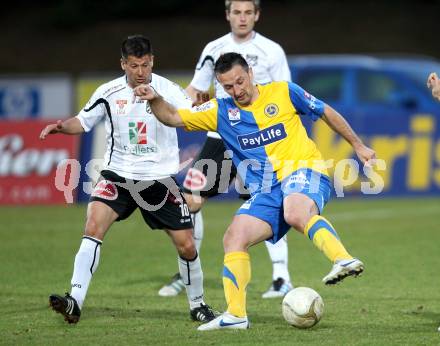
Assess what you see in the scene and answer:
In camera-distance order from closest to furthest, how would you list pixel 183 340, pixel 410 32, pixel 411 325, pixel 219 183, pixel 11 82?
pixel 183 340 < pixel 411 325 < pixel 219 183 < pixel 11 82 < pixel 410 32

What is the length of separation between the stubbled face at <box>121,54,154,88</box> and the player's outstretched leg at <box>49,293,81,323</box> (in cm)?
166

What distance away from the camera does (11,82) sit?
2423 centimetres

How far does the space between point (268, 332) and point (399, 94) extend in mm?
11211

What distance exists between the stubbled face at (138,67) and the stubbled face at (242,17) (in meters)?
1.71

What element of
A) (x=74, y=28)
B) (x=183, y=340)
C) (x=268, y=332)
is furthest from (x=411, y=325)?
(x=74, y=28)

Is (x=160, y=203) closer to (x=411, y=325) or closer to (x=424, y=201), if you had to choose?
(x=411, y=325)

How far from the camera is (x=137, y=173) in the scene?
8.43 meters

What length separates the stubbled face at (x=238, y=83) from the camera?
777cm

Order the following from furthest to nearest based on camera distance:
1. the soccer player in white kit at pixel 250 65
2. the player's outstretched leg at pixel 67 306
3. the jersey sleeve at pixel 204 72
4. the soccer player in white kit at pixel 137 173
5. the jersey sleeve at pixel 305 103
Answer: the jersey sleeve at pixel 204 72 < the soccer player in white kit at pixel 250 65 < the soccer player in white kit at pixel 137 173 < the jersey sleeve at pixel 305 103 < the player's outstretched leg at pixel 67 306

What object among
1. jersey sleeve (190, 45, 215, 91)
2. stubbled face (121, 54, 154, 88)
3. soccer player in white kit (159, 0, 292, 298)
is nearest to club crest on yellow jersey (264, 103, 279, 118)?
stubbled face (121, 54, 154, 88)

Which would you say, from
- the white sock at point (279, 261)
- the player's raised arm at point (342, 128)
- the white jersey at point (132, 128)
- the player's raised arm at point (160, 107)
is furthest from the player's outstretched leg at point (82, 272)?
the white sock at point (279, 261)

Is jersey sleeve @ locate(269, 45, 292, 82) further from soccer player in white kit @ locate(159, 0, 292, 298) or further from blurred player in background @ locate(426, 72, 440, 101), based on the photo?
blurred player in background @ locate(426, 72, 440, 101)

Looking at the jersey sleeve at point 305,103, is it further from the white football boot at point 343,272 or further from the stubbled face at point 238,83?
the white football boot at point 343,272

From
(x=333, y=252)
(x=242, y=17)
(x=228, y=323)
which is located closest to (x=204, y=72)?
(x=242, y=17)
